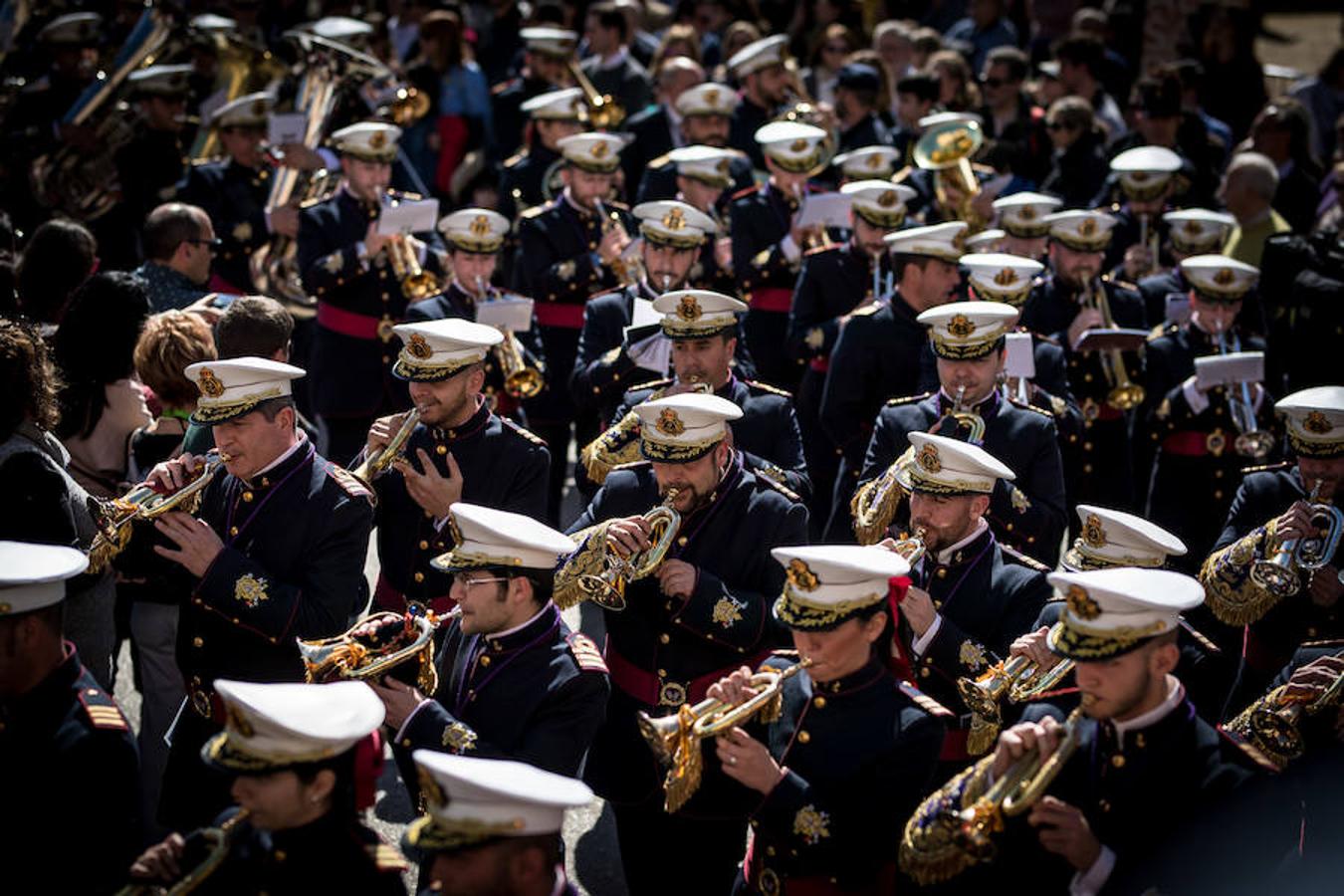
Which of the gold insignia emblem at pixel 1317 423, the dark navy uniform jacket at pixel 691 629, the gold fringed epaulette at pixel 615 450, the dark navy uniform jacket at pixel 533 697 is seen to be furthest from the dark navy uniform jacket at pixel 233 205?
the gold insignia emblem at pixel 1317 423

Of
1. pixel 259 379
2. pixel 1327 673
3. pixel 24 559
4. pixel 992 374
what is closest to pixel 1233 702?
pixel 1327 673

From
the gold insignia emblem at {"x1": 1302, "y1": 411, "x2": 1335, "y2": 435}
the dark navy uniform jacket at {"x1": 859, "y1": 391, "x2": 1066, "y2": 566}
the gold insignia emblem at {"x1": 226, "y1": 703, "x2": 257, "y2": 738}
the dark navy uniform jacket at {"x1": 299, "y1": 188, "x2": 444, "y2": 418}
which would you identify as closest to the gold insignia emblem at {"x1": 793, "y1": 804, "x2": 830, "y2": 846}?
the gold insignia emblem at {"x1": 226, "y1": 703, "x2": 257, "y2": 738}

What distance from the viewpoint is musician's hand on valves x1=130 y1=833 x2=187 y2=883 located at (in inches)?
157

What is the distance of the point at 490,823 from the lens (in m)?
3.80

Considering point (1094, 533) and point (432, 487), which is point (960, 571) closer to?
point (1094, 533)

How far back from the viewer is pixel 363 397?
9367 mm

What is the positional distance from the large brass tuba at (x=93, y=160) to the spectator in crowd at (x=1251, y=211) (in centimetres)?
817

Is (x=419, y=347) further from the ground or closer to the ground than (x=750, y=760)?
further from the ground

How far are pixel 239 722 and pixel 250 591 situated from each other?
4.67ft

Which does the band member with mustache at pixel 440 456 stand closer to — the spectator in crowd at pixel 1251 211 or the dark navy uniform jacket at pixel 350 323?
the dark navy uniform jacket at pixel 350 323

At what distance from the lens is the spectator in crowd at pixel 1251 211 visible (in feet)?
36.7

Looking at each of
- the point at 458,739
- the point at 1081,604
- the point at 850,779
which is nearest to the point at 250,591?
the point at 458,739

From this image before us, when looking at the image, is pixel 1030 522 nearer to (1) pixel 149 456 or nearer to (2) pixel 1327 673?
(2) pixel 1327 673

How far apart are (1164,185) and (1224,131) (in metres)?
3.91
